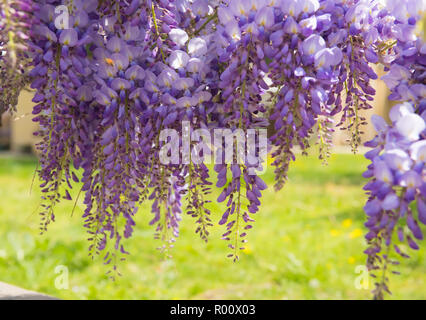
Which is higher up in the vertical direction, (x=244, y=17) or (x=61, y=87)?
(x=244, y=17)

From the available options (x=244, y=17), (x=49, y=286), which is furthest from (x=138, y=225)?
(x=244, y=17)

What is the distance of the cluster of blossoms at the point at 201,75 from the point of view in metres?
1.03

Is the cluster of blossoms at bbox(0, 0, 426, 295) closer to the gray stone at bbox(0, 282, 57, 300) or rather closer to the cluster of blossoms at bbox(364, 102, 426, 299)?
the cluster of blossoms at bbox(364, 102, 426, 299)

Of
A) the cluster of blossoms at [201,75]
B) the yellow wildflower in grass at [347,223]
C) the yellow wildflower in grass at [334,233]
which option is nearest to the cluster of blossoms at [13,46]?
the cluster of blossoms at [201,75]

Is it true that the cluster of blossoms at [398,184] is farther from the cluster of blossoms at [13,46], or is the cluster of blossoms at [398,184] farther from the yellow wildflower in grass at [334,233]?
the yellow wildflower in grass at [334,233]

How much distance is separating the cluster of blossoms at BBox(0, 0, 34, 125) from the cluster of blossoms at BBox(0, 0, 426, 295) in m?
0.01

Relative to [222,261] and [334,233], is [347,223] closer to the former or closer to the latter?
[334,233]

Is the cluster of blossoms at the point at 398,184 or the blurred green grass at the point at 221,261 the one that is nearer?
the cluster of blossoms at the point at 398,184

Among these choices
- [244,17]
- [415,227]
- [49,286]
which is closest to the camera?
[415,227]

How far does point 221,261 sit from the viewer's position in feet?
9.82

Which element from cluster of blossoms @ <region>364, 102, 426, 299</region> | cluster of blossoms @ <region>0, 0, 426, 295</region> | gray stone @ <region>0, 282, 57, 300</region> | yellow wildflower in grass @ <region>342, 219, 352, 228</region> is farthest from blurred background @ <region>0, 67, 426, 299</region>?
cluster of blossoms @ <region>364, 102, 426, 299</region>

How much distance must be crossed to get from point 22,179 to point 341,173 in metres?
3.20
